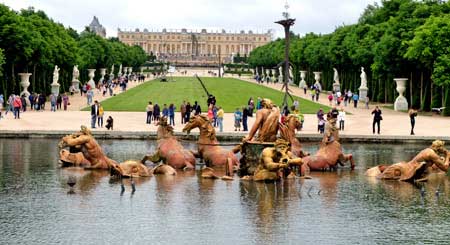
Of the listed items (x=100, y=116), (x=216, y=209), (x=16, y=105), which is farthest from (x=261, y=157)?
(x=16, y=105)

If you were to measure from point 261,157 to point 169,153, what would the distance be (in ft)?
11.5

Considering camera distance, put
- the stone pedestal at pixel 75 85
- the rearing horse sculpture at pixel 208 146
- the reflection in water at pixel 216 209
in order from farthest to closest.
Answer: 1. the stone pedestal at pixel 75 85
2. the rearing horse sculpture at pixel 208 146
3. the reflection in water at pixel 216 209

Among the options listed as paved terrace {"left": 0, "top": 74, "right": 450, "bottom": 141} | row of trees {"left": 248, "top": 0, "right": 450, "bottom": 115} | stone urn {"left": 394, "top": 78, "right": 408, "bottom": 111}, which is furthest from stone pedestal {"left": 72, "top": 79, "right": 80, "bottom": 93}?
stone urn {"left": 394, "top": 78, "right": 408, "bottom": 111}

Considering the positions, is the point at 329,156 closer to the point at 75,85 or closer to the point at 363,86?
the point at 363,86

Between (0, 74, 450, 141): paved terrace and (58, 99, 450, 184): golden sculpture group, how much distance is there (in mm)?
9867

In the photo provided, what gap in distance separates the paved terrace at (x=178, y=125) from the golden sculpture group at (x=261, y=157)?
9867 mm

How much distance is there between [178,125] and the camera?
42.6 metres

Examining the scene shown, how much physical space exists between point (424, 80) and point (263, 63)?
288 ft

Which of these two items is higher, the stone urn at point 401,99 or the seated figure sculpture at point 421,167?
the stone urn at point 401,99

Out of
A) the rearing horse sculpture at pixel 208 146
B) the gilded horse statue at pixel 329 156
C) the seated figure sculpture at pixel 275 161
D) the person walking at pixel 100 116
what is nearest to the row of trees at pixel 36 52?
the person walking at pixel 100 116

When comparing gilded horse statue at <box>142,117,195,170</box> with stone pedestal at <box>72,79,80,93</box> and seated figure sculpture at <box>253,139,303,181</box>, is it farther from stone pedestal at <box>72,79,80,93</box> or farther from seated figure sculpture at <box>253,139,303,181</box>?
stone pedestal at <box>72,79,80,93</box>

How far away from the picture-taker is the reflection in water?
16.1 meters

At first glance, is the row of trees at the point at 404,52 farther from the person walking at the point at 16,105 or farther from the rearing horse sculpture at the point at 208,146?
the rearing horse sculpture at the point at 208,146

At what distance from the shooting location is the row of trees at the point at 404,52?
52719 millimetres
